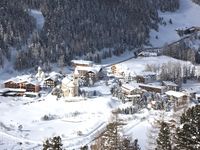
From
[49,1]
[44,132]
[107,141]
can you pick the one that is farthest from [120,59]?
[107,141]

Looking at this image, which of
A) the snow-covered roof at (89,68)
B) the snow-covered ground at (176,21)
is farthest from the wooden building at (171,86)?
the snow-covered ground at (176,21)

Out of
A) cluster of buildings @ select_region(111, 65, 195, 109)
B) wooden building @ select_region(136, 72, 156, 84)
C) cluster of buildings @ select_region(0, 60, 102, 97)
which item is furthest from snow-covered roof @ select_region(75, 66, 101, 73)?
wooden building @ select_region(136, 72, 156, 84)

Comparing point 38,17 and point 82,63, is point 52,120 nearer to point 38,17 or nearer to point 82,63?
point 82,63

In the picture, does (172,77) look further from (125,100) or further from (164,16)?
(164,16)

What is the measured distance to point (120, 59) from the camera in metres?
111

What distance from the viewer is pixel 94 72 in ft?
304

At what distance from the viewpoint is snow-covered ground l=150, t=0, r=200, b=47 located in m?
130

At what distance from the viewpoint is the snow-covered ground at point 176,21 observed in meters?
130

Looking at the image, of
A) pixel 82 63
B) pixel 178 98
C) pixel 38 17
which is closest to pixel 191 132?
pixel 178 98

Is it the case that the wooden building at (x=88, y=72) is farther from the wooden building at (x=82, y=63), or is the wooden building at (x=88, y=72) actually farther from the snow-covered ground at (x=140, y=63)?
the snow-covered ground at (x=140, y=63)

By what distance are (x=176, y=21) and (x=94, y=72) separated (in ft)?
192

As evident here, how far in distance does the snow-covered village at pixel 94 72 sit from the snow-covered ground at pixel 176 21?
0.27 metres

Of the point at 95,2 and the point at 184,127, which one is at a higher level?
the point at 95,2

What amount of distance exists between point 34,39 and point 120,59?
18.8 meters
